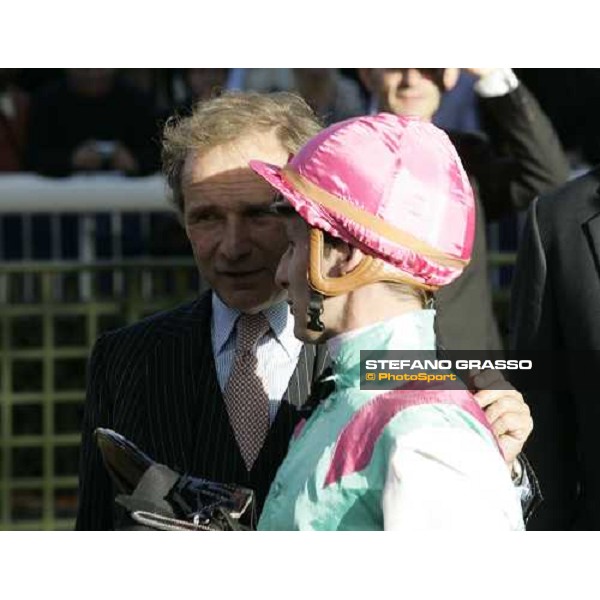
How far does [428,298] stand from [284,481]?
1.28 ft

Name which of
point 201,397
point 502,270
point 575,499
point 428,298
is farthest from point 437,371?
point 502,270

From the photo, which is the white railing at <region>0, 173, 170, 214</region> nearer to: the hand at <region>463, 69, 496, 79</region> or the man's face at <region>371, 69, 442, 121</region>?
the hand at <region>463, 69, 496, 79</region>

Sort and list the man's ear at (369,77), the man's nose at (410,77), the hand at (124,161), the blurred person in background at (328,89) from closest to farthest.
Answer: the man's nose at (410,77) < the man's ear at (369,77) < the blurred person in background at (328,89) < the hand at (124,161)

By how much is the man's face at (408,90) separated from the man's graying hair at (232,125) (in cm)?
108

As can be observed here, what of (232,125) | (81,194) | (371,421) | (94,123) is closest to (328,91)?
(94,123)

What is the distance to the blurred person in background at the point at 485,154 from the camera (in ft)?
14.6

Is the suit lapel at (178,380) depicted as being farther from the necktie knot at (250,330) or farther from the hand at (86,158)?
the hand at (86,158)

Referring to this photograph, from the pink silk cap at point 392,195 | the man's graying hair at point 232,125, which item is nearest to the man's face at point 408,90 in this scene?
the man's graying hair at point 232,125

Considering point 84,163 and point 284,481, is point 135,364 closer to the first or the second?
point 284,481

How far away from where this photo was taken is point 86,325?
6.78 m

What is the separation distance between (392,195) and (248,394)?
2.30ft
